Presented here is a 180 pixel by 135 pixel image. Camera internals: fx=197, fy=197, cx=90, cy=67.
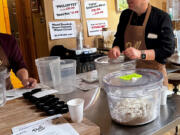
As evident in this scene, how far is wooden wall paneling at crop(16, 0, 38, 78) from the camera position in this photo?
3520 mm

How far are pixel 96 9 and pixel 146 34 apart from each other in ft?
→ 6.77

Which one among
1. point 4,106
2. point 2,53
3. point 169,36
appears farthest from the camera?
point 2,53

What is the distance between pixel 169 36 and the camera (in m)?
1.46

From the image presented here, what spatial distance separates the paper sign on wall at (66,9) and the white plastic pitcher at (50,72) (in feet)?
6.31

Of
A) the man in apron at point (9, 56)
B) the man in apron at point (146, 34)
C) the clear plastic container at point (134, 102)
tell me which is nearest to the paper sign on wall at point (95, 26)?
the man in apron at point (146, 34)

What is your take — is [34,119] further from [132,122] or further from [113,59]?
[113,59]

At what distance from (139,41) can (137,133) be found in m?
1.03

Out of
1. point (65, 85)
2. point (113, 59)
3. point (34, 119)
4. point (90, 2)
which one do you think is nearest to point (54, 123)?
point (34, 119)

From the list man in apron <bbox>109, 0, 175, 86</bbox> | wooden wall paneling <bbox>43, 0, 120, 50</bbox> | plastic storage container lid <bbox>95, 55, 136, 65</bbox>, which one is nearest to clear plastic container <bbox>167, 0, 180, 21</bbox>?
wooden wall paneling <bbox>43, 0, 120, 50</bbox>

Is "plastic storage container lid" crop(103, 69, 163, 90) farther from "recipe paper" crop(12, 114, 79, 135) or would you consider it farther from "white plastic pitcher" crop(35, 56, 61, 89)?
"white plastic pitcher" crop(35, 56, 61, 89)

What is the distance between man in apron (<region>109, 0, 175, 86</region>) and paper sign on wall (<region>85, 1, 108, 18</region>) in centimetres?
174

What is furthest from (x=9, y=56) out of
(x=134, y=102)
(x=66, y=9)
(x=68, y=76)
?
(x=66, y=9)

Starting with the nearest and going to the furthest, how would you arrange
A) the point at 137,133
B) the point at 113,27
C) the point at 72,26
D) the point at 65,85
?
the point at 137,133 → the point at 65,85 → the point at 72,26 → the point at 113,27

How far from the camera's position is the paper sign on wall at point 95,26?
11.4 ft
